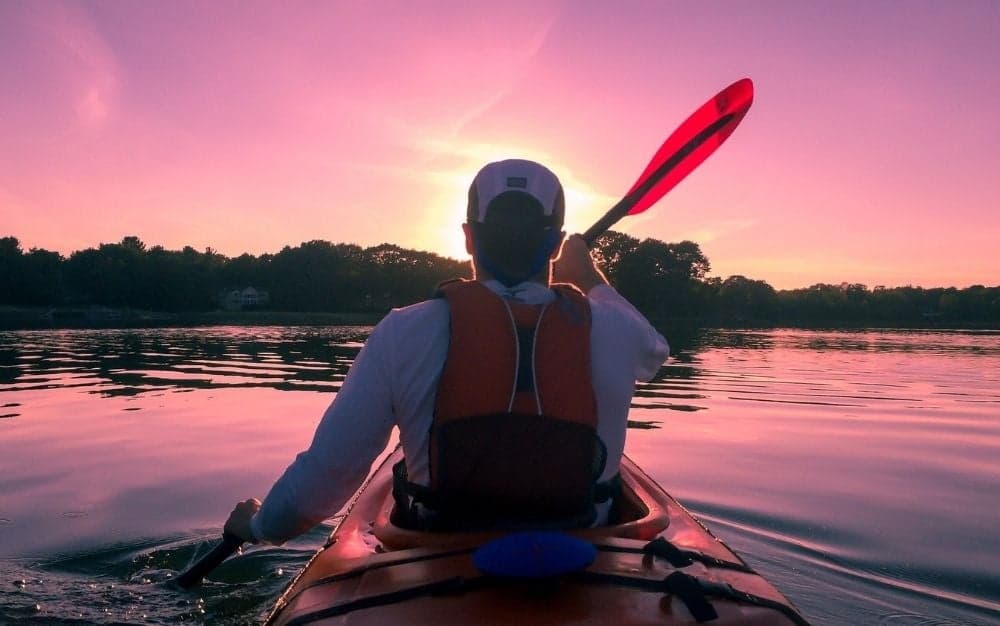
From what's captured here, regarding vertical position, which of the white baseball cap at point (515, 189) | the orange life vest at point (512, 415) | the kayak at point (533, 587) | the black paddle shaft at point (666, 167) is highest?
the black paddle shaft at point (666, 167)

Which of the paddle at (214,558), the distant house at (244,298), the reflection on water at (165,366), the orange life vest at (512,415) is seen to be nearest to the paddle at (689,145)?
the orange life vest at (512,415)

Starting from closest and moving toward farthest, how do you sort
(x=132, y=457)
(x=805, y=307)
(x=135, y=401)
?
(x=132, y=457), (x=135, y=401), (x=805, y=307)

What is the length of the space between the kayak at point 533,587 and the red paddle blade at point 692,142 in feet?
10.0

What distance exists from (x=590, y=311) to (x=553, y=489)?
0.52 m

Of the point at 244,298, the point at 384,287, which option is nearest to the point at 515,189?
the point at 384,287

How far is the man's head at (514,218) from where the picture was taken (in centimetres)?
225

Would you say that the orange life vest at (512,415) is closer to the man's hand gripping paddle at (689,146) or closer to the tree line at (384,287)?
the man's hand gripping paddle at (689,146)

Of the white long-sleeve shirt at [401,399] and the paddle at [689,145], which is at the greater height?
the paddle at [689,145]

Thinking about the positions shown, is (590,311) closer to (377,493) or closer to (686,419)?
(377,493)

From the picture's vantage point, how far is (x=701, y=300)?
75688 millimetres

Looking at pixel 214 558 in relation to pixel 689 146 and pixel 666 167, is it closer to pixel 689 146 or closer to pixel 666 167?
pixel 666 167

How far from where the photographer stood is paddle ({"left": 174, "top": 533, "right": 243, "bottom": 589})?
2.68m

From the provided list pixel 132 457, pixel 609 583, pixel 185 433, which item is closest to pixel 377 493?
pixel 609 583

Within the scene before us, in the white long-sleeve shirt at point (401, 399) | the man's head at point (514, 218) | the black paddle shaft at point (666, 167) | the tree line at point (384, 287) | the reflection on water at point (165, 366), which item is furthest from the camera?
the tree line at point (384, 287)
